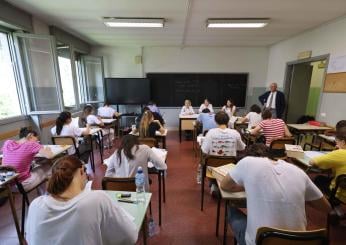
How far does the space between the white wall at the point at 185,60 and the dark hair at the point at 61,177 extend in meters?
6.20

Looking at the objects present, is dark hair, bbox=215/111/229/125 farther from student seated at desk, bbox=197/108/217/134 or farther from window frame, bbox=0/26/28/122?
window frame, bbox=0/26/28/122

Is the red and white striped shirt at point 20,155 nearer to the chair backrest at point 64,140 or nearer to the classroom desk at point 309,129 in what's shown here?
the chair backrest at point 64,140

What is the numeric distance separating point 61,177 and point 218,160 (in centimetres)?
170

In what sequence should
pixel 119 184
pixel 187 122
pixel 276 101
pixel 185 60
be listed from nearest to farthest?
1. pixel 119 184
2. pixel 276 101
3. pixel 187 122
4. pixel 185 60

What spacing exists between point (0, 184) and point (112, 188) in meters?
1.01

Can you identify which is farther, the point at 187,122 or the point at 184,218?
the point at 187,122

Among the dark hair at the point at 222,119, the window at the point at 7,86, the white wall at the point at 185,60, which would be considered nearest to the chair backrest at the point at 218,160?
the dark hair at the point at 222,119


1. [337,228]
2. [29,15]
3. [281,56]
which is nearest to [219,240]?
[337,228]

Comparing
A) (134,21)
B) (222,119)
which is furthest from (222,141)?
(134,21)

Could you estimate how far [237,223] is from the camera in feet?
5.14

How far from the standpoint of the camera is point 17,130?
11.8 feet

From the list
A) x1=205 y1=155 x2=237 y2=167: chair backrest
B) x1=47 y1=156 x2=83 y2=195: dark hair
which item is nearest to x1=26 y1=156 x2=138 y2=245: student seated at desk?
x1=47 y1=156 x2=83 y2=195: dark hair

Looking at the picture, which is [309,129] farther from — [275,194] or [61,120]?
[61,120]

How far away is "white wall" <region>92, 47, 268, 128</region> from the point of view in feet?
22.2
